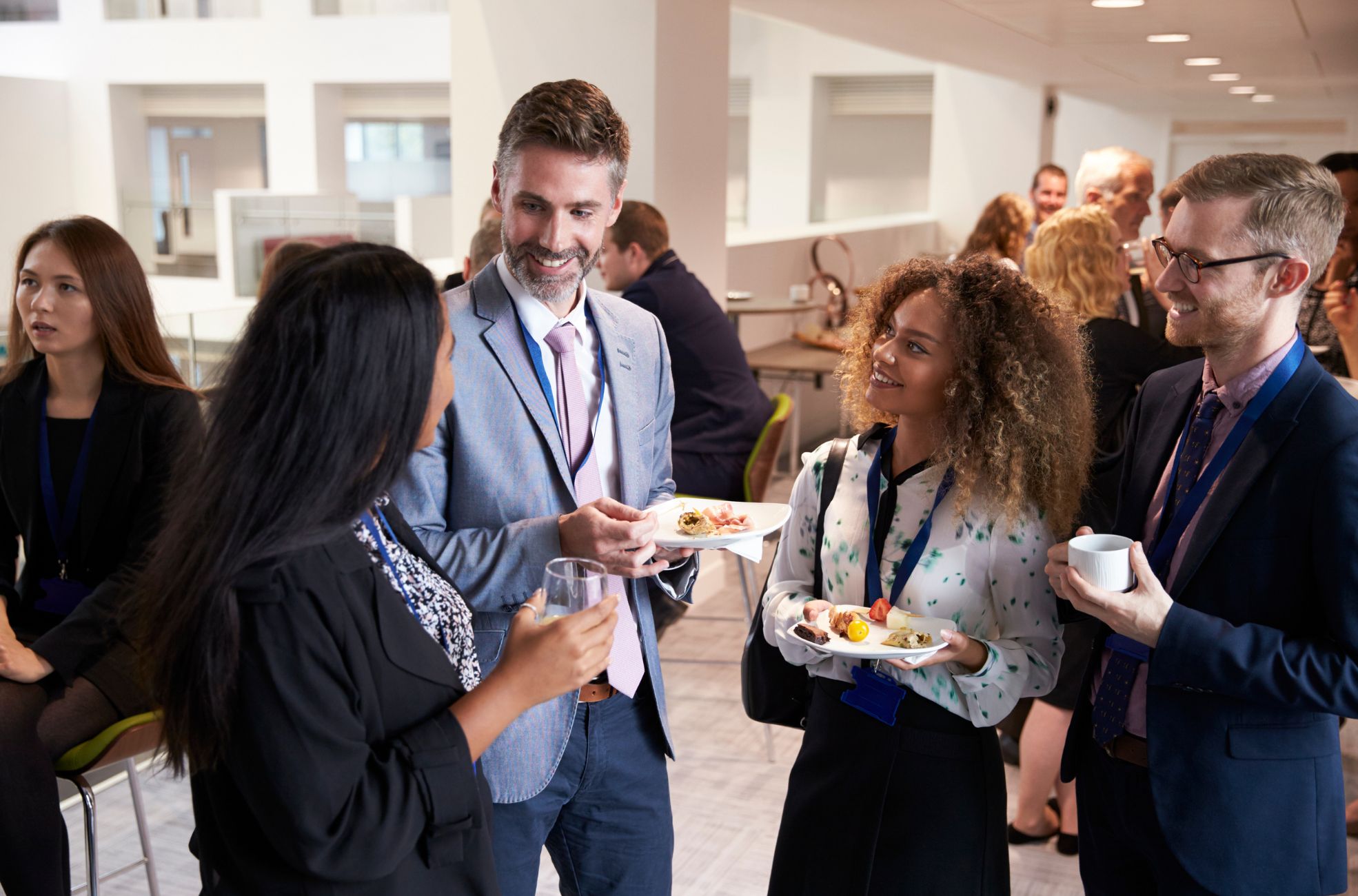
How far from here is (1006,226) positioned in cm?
555

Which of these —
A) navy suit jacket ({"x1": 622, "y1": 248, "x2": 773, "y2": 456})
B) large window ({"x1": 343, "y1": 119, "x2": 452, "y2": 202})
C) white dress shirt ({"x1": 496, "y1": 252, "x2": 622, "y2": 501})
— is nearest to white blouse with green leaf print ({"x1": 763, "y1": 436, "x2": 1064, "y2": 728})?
white dress shirt ({"x1": 496, "y1": 252, "x2": 622, "y2": 501})

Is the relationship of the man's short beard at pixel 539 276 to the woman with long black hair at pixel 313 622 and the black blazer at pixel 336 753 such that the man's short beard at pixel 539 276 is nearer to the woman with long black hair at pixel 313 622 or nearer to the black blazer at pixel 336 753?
the woman with long black hair at pixel 313 622

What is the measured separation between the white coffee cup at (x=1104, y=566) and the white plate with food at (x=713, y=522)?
515mm

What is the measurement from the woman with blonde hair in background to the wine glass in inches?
78.5

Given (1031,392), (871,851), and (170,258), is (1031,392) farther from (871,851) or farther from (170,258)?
(170,258)

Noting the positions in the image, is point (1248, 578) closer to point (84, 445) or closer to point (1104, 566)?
point (1104, 566)

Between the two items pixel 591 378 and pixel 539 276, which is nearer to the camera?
pixel 539 276

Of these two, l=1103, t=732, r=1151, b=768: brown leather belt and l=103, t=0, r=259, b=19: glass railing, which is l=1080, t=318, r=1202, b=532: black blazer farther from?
l=103, t=0, r=259, b=19: glass railing

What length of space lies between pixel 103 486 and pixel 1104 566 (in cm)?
206

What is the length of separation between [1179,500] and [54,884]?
2255mm

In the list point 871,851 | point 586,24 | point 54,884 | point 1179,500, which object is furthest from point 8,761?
point 586,24

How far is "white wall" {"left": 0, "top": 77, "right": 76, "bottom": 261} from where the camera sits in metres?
16.0

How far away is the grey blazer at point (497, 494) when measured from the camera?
169 centimetres

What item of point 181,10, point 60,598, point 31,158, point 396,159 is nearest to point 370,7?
point 181,10
